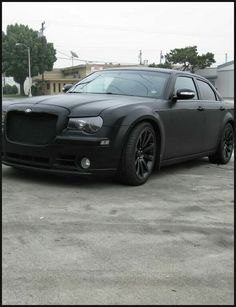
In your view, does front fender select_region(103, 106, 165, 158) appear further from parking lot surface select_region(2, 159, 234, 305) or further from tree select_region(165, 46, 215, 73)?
tree select_region(165, 46, 215, 73)

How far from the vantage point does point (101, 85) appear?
6828mm

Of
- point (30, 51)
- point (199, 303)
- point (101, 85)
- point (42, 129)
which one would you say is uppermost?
point (30, 51)

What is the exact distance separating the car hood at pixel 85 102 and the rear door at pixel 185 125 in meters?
0.52

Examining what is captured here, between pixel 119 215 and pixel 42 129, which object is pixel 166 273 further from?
pixel 42 129

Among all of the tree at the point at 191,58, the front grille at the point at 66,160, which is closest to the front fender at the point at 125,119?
the front grille at the point at 66,160

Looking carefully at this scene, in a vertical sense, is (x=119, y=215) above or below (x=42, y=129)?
below

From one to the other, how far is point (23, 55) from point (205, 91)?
7104cm

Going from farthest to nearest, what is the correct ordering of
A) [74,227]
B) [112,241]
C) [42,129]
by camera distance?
[42,129]
[74,227]
[112,241]

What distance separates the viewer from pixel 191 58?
69500 millimetres

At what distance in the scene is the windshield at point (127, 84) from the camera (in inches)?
259

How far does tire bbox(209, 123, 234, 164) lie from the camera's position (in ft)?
26.4

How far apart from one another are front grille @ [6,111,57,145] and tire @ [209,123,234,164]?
335 centimetres

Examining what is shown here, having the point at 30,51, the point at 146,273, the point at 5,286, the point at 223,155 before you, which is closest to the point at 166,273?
the point at 146,273

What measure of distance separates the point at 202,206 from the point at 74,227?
154cm
